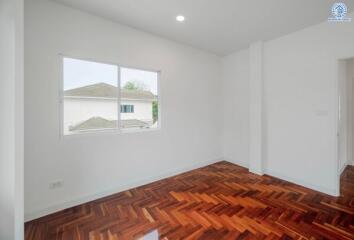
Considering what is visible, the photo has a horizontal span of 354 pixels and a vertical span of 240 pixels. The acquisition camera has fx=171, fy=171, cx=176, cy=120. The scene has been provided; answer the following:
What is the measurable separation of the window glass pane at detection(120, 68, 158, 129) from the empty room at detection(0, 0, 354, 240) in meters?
0.02

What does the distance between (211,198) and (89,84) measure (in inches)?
105

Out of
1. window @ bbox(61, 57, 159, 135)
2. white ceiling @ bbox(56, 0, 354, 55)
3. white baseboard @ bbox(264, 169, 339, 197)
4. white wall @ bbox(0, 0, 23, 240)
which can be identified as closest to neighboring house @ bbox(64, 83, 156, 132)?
window @ bbox(61, 57, 159, 135)

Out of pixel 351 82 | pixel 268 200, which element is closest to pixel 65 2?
A: pixel 268 200

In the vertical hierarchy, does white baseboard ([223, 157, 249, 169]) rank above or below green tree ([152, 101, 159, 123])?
below

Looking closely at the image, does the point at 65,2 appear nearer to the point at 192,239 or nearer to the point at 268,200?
the point at 192,239

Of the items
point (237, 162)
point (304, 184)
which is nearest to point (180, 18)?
point (237, 162)

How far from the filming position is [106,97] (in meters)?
2.86

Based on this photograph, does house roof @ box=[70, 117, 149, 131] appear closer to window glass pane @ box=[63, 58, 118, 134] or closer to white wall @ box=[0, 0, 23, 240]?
window glass pane @ box=[63, 58, 118, 134]

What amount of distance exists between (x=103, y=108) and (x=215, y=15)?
2.34m

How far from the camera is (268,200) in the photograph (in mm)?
2672

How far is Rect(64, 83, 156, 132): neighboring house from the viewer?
8.43ft

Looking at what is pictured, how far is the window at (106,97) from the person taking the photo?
2551 mm

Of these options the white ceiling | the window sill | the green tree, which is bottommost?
the window sill

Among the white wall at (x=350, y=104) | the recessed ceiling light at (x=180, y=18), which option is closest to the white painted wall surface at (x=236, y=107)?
the recessed ceiling light at (x=180, y=18)
